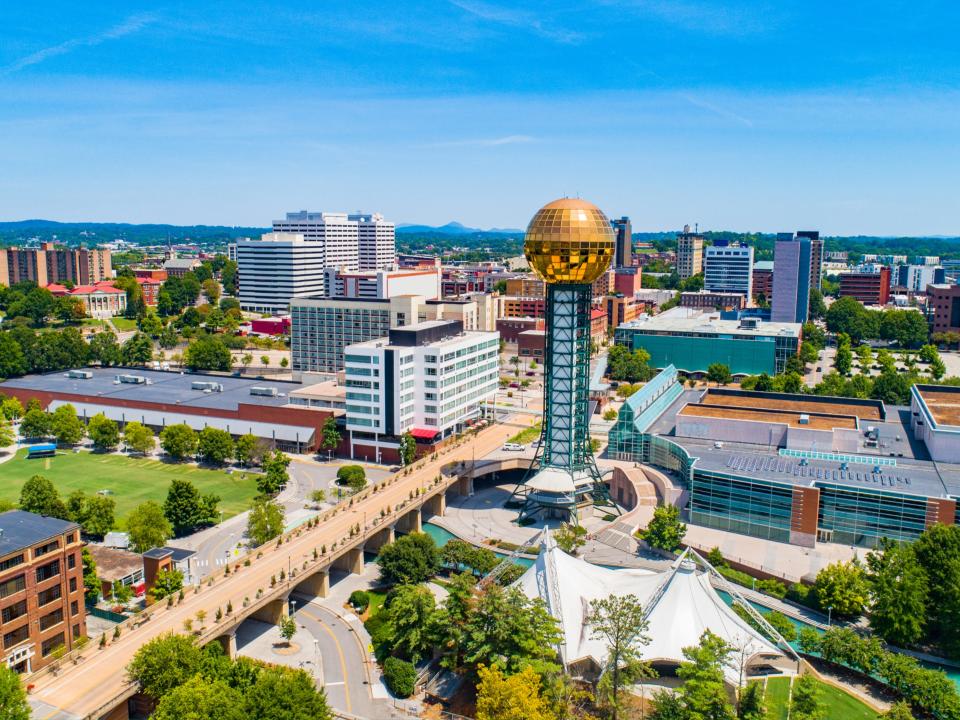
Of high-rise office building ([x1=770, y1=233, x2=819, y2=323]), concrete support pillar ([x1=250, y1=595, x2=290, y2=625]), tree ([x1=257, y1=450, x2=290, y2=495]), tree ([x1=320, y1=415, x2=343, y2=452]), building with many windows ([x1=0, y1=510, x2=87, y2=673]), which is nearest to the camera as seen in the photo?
building with many windows ([x1=0, y1=510, x2=87, y2=673])

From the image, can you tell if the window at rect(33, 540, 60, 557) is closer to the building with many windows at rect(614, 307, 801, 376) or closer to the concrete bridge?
the concrete bridge

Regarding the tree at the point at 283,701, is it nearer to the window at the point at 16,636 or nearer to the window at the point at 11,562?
the window at the point at 16,636

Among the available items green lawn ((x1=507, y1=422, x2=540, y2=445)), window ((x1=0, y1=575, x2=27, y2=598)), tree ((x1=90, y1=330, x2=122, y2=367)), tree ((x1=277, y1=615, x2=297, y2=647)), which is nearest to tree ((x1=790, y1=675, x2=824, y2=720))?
tree ((x1=277, y1=615, x2=297, y2=647))

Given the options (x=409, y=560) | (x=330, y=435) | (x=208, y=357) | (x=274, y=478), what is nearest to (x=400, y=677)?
(x=409, y=560)

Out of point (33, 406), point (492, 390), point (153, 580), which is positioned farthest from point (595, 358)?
point (153, 580)

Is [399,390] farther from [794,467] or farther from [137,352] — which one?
[137,352]

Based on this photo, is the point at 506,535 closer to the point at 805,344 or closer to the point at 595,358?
the point at 595,358
